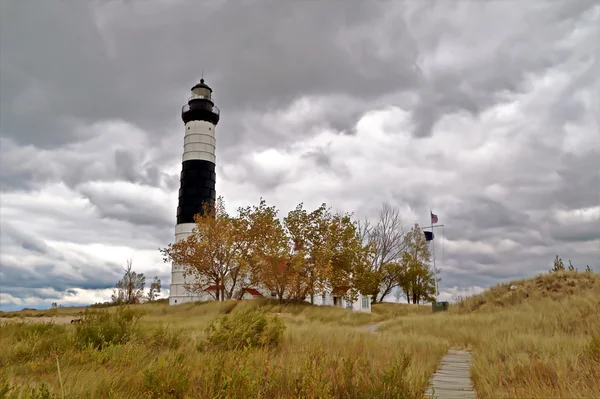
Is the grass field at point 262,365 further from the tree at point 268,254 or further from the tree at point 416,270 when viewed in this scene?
the tree at point 416,270

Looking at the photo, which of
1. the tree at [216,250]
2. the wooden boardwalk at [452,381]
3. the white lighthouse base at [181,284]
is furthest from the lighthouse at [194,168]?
the wooden boardwalk at [452,381]

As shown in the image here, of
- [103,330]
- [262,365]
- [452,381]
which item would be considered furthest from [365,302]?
[262,365]

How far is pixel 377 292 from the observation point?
4903 centimetres

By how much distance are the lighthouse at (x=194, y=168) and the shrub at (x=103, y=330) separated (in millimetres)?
31693

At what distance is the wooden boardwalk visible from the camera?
5.82 m

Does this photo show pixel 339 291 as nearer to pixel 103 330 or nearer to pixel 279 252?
pixel 279 252

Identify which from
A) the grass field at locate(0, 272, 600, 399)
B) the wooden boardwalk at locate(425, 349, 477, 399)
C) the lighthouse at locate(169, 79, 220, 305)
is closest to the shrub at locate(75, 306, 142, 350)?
the grass field at locate(0, 272, 600, 399)

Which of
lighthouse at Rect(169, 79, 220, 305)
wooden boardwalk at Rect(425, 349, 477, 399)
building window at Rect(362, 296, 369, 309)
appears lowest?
building window at Rect(362, 296, 369, 309)

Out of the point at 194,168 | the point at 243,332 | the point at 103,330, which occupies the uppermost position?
the point at 194,168

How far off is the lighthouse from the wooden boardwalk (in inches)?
1364

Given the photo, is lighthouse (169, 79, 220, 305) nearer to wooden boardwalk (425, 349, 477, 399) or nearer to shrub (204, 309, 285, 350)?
shrub (204, 309, 285, 350)

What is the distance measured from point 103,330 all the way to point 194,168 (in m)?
35.3

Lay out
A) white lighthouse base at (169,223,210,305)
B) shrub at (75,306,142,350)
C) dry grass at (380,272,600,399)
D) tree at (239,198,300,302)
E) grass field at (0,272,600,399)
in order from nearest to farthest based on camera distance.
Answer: grass field at (0,272,600,399), dry grass at (380,272,600,399), shrub at (75,306,142,350), tree at (239,198,300,302), white lighthouse base at (169,223,210,305)

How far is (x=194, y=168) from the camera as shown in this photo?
4269 centimetres
